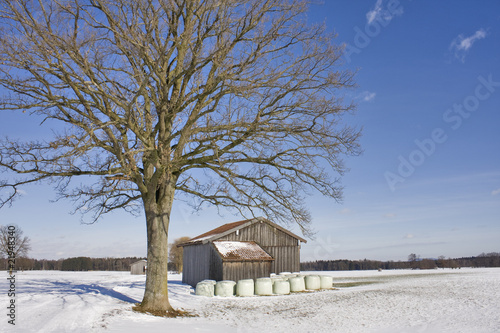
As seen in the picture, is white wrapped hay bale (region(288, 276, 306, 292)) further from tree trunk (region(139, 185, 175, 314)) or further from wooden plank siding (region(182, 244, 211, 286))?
tree trunk (region(139, 185, 175, 314))

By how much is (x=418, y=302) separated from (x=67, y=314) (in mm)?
16528

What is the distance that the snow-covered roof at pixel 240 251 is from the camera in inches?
1135

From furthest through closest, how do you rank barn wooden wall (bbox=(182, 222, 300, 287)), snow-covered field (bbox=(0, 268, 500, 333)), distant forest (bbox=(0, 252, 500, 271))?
distant forest (bbox=(0, 252, 500, 271)) < barn wooden wall (bbox=(182, 222, 300, 287)) < snow-covered field (bbox=(0, 268, 500, 333))

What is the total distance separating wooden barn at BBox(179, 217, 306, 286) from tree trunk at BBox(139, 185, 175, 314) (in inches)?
528

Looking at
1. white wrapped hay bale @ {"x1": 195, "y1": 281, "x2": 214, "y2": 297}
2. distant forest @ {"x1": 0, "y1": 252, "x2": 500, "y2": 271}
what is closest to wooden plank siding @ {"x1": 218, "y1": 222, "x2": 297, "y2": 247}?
white wrapped hay bale @ {"x1": 195, "y1": 281, "x2": 214, "y2": 297}

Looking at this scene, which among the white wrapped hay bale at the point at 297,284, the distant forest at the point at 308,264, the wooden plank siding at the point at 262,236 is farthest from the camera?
the distant forest at the point at 308,264

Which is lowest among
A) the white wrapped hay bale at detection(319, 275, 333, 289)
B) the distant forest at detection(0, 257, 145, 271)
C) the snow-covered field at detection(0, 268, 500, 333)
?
the distant forest at detection(0, 257, 145, 271)

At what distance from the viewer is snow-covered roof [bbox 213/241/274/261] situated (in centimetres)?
2883

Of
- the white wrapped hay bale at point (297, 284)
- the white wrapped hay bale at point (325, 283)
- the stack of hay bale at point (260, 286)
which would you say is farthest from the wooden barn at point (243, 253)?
the white wrapped hay bale at point (325, 283)

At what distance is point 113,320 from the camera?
12.3 meters

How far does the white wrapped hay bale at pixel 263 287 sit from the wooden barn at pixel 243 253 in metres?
2.98

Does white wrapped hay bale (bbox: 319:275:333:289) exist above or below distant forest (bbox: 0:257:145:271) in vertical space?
above

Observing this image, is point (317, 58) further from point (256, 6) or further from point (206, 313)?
point (206, 313)

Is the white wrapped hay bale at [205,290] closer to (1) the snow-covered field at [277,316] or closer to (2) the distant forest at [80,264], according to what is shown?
(1) the snow-covered field at [277,316]
